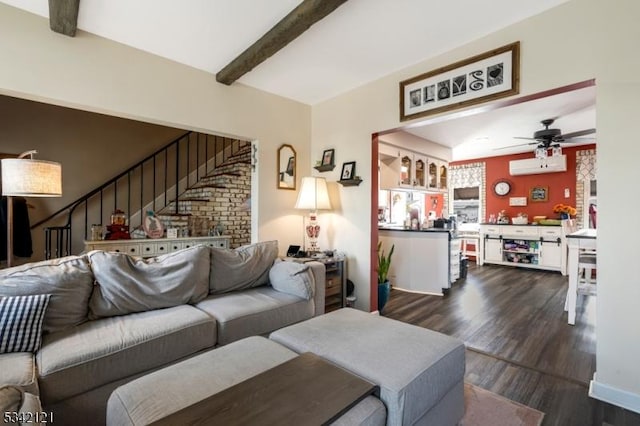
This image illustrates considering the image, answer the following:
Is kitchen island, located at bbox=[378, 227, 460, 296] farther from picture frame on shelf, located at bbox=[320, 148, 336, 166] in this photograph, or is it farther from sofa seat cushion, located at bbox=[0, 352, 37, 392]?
sofa seat cushion, located at bbox=[0, 352, 37, 392]

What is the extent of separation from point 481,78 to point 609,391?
232cm

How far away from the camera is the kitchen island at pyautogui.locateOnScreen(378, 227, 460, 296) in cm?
437

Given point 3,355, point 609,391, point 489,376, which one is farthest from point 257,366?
point 609,391

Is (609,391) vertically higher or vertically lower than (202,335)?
lower

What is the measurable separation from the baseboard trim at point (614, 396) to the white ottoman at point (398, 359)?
39.1 inches

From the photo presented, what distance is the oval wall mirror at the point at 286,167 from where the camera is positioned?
367cm

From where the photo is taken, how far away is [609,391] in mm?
1877

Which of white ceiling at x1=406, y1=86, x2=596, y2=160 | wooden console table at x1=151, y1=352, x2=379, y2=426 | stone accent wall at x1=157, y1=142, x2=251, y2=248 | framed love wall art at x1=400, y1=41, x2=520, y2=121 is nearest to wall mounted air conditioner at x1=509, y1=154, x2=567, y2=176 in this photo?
white ceiling at x1=406, y1=86, x2=596, y2=160

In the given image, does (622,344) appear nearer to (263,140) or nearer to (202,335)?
(202,335)

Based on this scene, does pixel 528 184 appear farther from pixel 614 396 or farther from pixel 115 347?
pixel 115 347

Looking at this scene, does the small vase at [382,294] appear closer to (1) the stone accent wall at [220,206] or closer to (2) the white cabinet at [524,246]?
(1) the stone accent wall at [220,206]

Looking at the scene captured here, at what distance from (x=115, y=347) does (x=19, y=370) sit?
1.18 ft

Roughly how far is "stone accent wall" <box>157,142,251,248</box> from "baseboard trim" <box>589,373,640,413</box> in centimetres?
404

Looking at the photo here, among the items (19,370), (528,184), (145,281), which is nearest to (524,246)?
(528,184)
